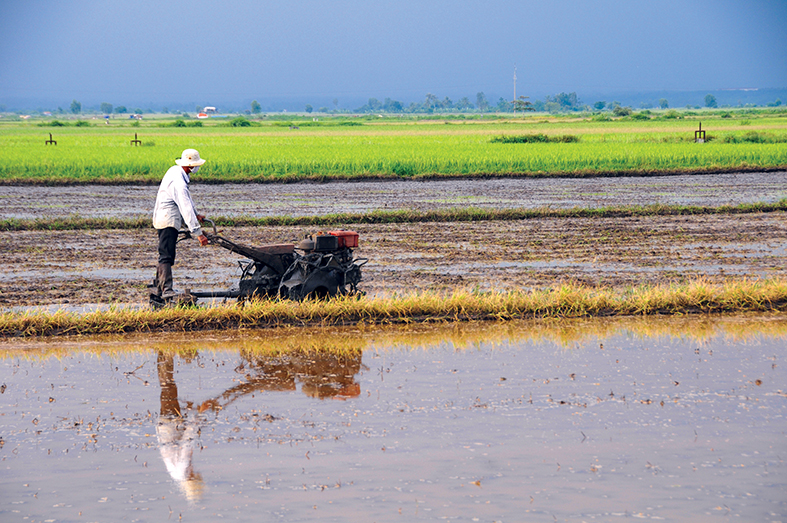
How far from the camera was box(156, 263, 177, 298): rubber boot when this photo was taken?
763 cm

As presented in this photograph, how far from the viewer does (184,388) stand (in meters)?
5.65

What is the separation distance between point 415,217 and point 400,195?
4614 millimetres

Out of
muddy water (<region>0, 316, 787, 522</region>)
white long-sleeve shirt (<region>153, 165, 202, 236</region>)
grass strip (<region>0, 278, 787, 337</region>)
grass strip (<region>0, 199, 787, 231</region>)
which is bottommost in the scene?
muddy water (<region>0, 316, 787, 522</region>)

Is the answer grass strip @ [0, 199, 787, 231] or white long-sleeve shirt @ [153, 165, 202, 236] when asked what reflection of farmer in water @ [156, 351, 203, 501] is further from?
grass strip @ [0, 199, 787, 231]

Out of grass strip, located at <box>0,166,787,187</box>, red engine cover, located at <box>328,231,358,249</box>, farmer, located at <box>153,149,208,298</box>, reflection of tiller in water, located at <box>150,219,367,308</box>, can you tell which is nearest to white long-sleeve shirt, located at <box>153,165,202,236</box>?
farmer, located at <box>153,149,208,298</box>

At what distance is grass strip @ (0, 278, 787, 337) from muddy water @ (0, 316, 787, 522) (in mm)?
305

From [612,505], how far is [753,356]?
3.14 meters

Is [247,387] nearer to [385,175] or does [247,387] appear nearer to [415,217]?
[415,217]

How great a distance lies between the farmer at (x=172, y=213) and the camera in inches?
290

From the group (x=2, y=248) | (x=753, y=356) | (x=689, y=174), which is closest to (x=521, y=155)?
(x=689, y=174)

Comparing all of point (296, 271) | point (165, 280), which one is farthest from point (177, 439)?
point (165, 280)

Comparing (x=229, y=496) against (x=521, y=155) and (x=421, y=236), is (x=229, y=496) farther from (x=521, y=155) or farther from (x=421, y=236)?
(x=521, y=155)

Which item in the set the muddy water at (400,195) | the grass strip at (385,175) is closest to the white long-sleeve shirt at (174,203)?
the muddy water at (400,195)

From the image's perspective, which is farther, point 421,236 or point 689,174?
point 689,174
